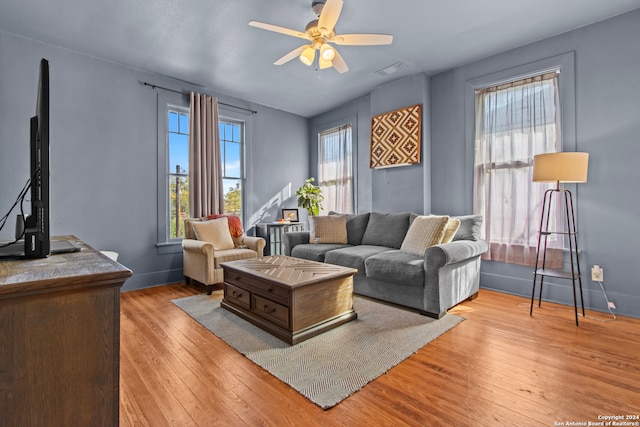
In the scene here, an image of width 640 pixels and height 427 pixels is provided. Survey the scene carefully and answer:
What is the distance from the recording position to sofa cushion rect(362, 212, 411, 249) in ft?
12.2

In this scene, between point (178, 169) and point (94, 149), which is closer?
point (94, 149)

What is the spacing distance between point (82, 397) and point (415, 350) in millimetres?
1903

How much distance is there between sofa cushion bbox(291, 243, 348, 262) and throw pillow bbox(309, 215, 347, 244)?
9 cm

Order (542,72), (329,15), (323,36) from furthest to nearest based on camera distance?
(542,72) < (323,36) < (329,15)

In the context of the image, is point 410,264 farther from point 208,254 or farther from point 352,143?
point 352,143

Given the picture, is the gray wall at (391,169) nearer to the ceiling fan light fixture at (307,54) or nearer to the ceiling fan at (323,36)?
the ceiling fan at (323,36)

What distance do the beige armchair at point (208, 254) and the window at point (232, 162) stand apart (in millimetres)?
778

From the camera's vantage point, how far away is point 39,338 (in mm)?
732

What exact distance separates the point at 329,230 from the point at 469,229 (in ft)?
5.63

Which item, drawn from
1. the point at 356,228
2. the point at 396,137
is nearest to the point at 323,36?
the point at 396,137

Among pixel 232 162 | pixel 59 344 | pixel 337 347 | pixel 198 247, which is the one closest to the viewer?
pixel 59 344

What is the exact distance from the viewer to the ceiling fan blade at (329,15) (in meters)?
2.16

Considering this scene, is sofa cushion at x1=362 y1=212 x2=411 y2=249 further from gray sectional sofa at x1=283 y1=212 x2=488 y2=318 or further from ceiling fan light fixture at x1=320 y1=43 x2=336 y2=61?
ceiling fan light fixture at x1=320 y1=43 x2=336 y2=61

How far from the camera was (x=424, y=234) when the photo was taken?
312 cm
